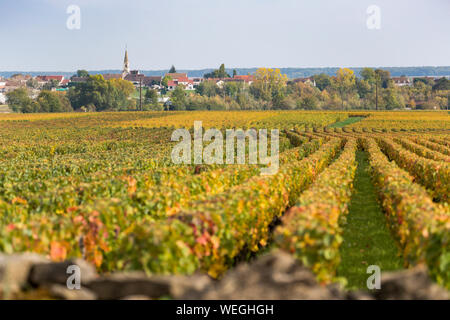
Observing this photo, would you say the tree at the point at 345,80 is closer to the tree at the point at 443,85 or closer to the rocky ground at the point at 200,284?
the tree at the point at 443,85

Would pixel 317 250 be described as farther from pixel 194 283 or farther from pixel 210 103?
pixel 210 103

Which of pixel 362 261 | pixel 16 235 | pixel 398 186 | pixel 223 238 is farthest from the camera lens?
pixel 398 186

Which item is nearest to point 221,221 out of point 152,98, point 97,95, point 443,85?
point 97,95

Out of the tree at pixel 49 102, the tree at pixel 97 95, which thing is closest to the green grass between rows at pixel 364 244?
the tree at pixel 49 102

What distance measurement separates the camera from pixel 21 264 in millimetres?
5910

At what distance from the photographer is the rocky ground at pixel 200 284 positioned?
5371 mm

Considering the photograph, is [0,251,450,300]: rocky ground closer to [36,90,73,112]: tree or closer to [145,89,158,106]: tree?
[36,90,73,112]: tree

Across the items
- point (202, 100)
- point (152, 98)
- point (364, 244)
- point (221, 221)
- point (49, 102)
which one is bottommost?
point (364, 244)

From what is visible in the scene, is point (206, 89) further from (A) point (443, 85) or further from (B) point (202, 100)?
(A) point (443, 85)

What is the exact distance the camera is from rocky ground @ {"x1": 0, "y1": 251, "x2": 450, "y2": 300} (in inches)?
211

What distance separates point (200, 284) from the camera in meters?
5.46

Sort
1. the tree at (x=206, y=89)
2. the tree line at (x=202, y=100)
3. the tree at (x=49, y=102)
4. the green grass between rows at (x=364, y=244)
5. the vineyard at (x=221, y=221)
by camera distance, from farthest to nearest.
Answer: the tree at (x=206, y=89)
the tree line at (x=202, y=100)
the tree at (x=49, y=102)
the green grass between rows at (x=364, y=244)
the vineyard at (x=221, y=221)

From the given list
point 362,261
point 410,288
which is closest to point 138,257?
point 410,288
